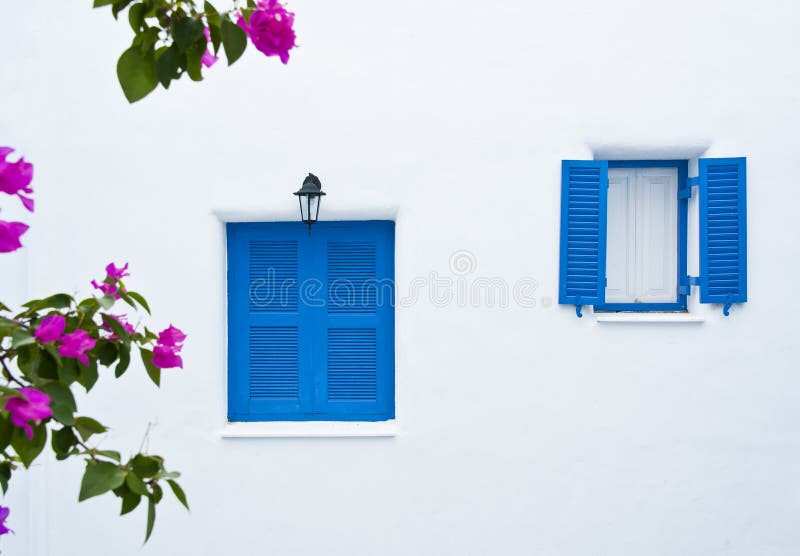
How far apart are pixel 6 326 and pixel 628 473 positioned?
324 cm

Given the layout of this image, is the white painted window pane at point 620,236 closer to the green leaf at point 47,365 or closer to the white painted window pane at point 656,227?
the white painted window pane at point 656,227

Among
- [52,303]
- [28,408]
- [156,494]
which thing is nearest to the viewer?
[28,408]

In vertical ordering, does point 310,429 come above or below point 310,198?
below

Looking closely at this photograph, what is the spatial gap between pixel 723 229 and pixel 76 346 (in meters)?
3.27

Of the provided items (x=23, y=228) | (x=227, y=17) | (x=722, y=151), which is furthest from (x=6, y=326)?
(x=722, y=151)

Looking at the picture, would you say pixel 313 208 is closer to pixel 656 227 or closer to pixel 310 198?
pixel 310 198

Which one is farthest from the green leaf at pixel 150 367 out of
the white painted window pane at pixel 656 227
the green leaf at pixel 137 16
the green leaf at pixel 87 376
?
the white painted window pane at pixel 656 227

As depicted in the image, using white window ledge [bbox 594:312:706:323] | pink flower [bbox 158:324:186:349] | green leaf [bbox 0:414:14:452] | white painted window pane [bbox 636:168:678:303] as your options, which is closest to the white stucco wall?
white window ledge [bbox 594:312:706:323]

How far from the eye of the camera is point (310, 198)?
10.9 ft

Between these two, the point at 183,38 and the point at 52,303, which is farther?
the point at 52,303

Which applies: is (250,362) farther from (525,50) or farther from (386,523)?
(525,50)

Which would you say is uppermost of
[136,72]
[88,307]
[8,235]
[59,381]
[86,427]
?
[136,72]

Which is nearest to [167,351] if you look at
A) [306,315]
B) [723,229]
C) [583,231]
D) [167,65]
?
[167,65]

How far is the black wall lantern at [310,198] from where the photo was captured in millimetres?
3297
